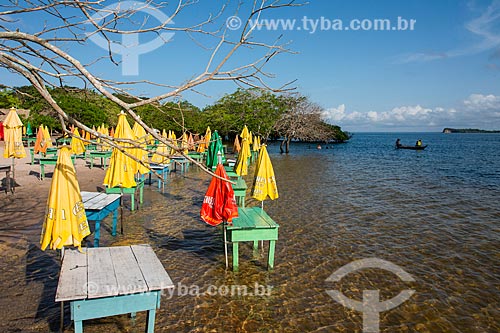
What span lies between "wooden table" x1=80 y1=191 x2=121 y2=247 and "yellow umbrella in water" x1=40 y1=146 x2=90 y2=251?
1.99 meters

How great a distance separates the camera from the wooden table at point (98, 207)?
6926mm

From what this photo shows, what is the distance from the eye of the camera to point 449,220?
40.0 feet

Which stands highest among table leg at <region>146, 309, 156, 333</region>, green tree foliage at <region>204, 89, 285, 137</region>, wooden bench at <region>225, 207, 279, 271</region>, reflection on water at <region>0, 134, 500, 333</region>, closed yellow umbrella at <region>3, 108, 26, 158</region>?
green tree foliage at <region>204, 89, 285, 137</region>

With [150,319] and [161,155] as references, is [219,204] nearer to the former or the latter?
[150,319]

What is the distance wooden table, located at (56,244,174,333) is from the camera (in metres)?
3.74

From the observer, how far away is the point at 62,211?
485cm

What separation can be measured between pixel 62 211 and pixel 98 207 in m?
Result: 2.28

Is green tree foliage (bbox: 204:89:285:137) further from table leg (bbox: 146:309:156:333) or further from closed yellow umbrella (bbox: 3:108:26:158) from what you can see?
table leg (bbox: 146:309:156:333)

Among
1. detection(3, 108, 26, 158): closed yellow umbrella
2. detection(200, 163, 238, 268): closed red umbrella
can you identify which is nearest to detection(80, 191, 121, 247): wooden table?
detection(200, 163, 238, 268): closed red umbrella

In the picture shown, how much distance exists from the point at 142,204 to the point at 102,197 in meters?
4.25

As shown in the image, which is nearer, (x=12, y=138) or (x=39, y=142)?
(x=12, y=138)

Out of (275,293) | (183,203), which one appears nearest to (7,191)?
(183,203)

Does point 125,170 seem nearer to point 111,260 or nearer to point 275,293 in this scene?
point 111,260

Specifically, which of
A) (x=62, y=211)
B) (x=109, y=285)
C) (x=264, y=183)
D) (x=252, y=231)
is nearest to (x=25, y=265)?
(x=62, y=211)
